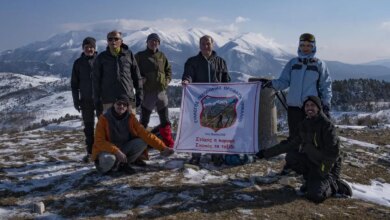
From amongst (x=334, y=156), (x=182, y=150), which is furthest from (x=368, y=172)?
(x=182, y=150)

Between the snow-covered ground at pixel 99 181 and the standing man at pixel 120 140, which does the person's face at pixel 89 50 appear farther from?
the snow-covered ground at pixel 99 181

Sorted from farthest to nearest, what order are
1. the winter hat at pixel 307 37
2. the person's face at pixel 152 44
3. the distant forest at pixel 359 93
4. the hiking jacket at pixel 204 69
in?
the distant forest at pixel 359 93 → the person's face at pixel 152 44 → the hiking jacket at pixel 204 69 → the winter hat at pixel 307 37

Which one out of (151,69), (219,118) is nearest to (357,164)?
(219,118)

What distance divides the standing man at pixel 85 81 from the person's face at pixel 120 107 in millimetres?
1760

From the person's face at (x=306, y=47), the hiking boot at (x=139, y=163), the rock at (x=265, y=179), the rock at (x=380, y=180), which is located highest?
the person's face at (x=306, y=47)

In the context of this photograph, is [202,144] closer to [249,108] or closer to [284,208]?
[249,108]

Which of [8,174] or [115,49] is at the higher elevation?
[115,49]

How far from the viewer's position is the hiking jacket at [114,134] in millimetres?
7844

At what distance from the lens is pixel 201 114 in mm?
9062

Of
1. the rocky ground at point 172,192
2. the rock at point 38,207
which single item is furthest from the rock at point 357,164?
the rock at point 38,207

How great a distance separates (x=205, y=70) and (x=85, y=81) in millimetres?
2867

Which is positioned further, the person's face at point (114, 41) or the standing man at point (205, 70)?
the standing man at point (205, 70)

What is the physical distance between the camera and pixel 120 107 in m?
7.84

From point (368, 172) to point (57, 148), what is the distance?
337 inches
